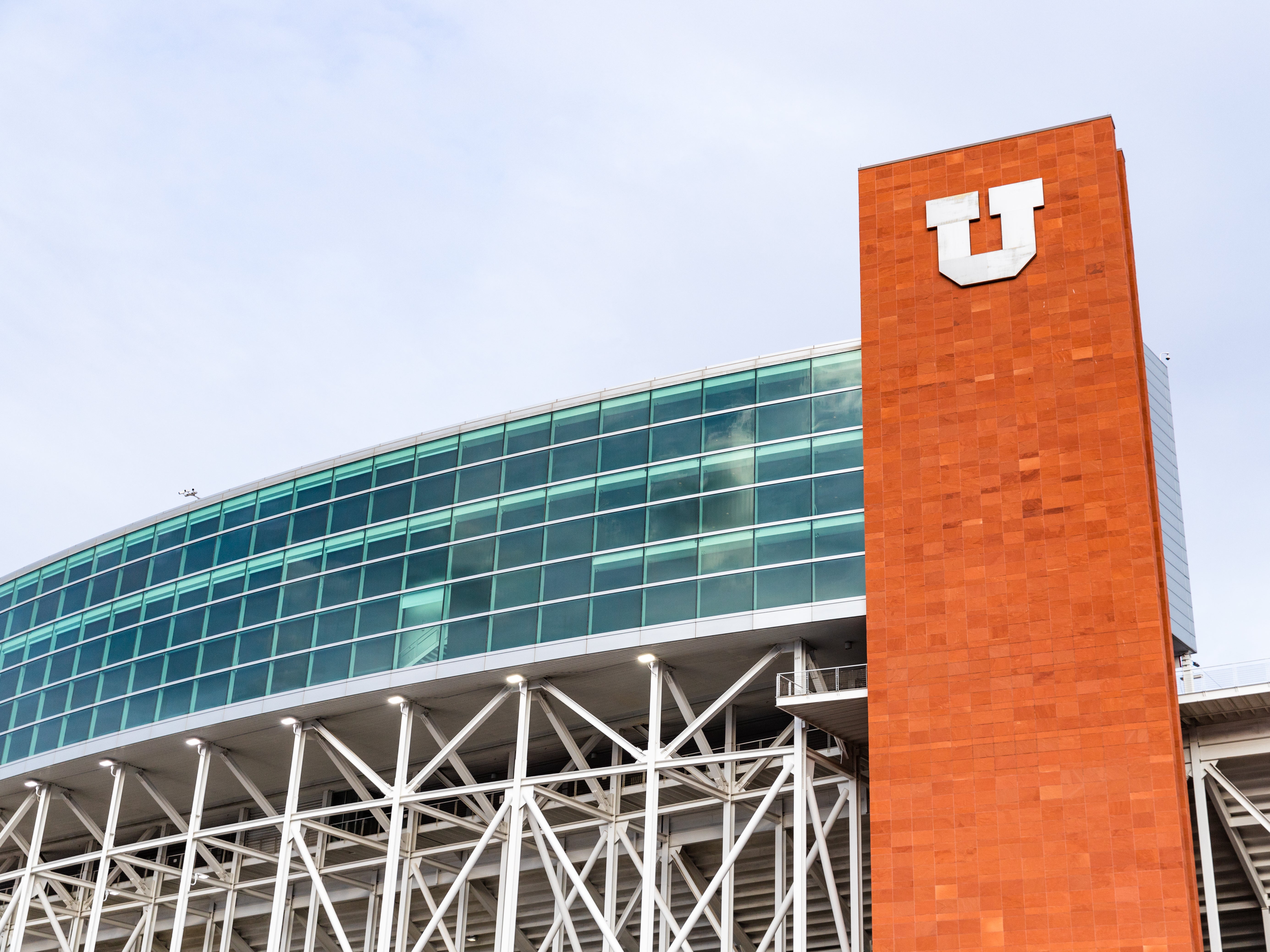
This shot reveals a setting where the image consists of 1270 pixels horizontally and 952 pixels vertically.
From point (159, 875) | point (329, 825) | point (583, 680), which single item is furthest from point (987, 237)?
point (159, 875)

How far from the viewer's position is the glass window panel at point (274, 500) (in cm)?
5409

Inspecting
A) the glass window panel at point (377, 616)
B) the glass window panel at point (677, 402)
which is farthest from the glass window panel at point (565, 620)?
the glass window panel at point (677, 402)

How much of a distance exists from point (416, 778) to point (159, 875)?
717 inches

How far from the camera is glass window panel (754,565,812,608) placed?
43.0m

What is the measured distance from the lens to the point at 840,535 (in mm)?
43188

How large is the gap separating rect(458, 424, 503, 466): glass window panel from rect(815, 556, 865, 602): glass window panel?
12.4 metres

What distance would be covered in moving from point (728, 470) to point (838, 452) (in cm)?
335

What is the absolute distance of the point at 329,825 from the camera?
51688 millimetres

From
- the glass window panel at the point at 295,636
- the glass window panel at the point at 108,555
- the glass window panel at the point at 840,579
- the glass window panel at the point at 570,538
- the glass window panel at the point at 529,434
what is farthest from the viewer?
the glass window panel at the point at 108,555

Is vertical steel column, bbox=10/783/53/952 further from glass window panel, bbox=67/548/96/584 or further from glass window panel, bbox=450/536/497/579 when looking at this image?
glass window panel, bbox=450/536/497/579

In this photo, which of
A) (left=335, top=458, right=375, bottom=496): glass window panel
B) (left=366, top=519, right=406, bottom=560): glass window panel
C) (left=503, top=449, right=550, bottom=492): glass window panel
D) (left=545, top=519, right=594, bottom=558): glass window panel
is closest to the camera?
(left=545, top=519, right=594, bottom=558): glass window panel

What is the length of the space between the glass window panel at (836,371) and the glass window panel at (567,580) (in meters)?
8.57

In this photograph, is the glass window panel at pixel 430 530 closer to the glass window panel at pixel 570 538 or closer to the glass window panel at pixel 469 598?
the glass window panel at pixel 469 598

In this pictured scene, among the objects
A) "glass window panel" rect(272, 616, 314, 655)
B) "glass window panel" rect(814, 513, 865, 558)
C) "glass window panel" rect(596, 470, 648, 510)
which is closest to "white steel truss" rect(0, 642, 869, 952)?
"glass window panel" rect(272, 616, 314, 655)
